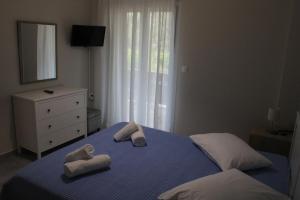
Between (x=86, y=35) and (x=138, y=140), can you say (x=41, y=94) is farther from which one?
(x=138, y=140)

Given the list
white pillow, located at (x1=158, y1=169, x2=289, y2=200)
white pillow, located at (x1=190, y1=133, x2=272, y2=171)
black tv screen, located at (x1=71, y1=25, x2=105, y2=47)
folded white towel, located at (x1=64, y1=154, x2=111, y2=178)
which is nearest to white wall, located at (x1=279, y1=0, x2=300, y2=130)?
white pillow, located at (x1=190, y1=133, x2=272, y2=171)

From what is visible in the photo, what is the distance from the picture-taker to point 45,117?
3143mm

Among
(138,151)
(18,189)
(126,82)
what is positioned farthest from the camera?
(126,82)

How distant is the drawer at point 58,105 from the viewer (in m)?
3.07

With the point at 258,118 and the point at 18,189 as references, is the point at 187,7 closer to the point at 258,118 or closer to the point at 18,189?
the point at 258,118

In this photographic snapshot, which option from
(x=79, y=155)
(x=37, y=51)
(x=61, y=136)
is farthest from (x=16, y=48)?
(x=79, y=155)

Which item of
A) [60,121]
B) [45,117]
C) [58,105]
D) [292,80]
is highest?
[292,80]

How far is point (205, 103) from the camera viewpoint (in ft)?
11.6

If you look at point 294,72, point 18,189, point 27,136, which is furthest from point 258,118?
point 27,136

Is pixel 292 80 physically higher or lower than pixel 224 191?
higher

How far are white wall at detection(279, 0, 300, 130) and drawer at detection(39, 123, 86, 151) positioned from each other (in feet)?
9.07

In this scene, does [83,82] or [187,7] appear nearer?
[187,7]

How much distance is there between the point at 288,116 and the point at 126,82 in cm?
236

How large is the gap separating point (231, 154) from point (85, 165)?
112 cm
